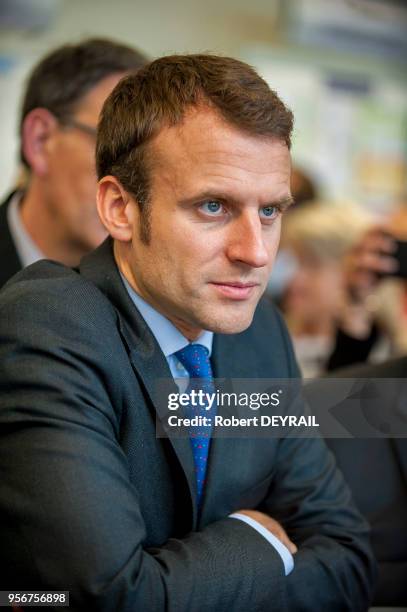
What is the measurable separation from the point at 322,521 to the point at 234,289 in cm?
46

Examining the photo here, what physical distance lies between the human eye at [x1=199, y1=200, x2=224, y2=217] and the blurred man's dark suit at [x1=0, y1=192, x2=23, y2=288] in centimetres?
84

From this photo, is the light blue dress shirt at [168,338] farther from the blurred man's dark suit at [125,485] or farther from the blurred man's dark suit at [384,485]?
the blurred man's dark suit at [384,485]

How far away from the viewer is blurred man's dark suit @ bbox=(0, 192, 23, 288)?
5.98ft

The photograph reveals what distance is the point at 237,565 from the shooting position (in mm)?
1073

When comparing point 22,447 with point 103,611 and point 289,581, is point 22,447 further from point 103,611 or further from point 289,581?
point 289,581

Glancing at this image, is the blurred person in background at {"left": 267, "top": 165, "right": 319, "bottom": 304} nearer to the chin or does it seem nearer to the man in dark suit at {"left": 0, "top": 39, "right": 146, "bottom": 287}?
the man in dark suit at {"left": 0, "top": 39, "right": 146, "bottom": 287}

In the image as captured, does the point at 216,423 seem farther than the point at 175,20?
No

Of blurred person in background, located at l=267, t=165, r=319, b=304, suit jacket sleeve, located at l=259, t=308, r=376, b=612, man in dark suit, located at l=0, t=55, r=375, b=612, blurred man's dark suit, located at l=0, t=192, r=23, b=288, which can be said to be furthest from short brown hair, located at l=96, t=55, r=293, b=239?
blurred person in background, located at l=267, t=165, r=319, b=304

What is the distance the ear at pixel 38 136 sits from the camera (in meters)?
1.96

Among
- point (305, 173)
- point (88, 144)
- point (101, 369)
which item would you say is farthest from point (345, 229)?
point (101, 369)

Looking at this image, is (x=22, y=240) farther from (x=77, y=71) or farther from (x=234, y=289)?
(x=234, y=289)

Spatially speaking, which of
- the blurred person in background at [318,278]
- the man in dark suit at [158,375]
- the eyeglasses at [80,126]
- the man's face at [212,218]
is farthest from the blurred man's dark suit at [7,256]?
the blurred person in background at [318,278]

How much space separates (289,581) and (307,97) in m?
3.87

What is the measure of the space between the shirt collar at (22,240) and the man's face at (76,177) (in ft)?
0.25
